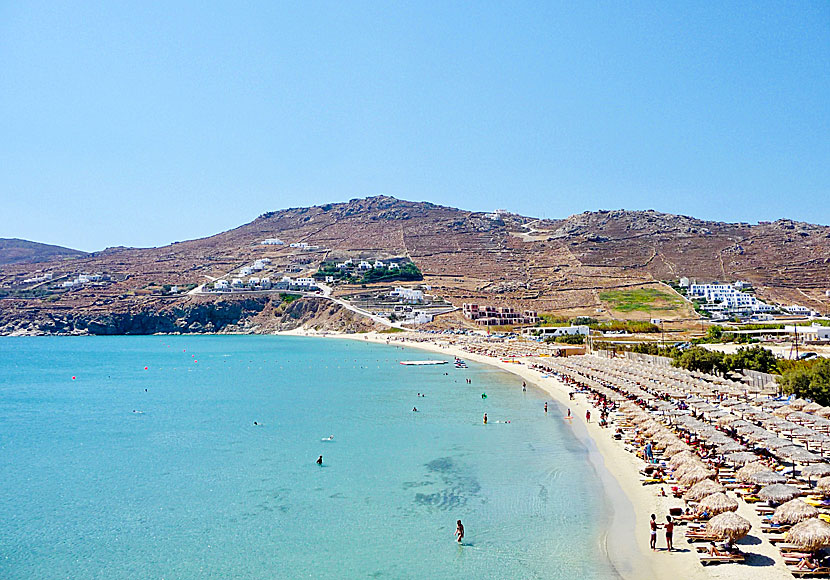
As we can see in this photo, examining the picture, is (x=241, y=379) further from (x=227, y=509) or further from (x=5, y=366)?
(x=227, y=509)

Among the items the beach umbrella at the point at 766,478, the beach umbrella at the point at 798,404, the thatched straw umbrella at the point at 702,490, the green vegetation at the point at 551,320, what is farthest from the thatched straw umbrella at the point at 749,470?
the green vegetation at the point at 551,320

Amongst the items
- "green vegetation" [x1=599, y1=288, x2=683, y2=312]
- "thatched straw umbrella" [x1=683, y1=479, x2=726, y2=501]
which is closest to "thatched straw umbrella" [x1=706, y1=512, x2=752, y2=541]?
"thatched straw umbrella" [x1=683, y1=479, x2=726, y2=501]

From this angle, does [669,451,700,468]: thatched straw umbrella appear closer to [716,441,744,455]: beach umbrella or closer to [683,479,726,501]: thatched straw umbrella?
[716,441,744,455]: beach umbrella

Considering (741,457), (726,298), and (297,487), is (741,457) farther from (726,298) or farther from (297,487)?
(726,298)

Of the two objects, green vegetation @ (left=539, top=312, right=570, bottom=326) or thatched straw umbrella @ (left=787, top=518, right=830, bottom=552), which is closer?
thatched straw umbrella @ (left=787, top=518, right=830, bottom=552)

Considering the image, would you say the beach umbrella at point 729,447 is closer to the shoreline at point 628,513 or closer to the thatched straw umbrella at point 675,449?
the thatched straw umbrella at point 675,449

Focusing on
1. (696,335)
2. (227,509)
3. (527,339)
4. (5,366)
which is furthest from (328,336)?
(227,509)
